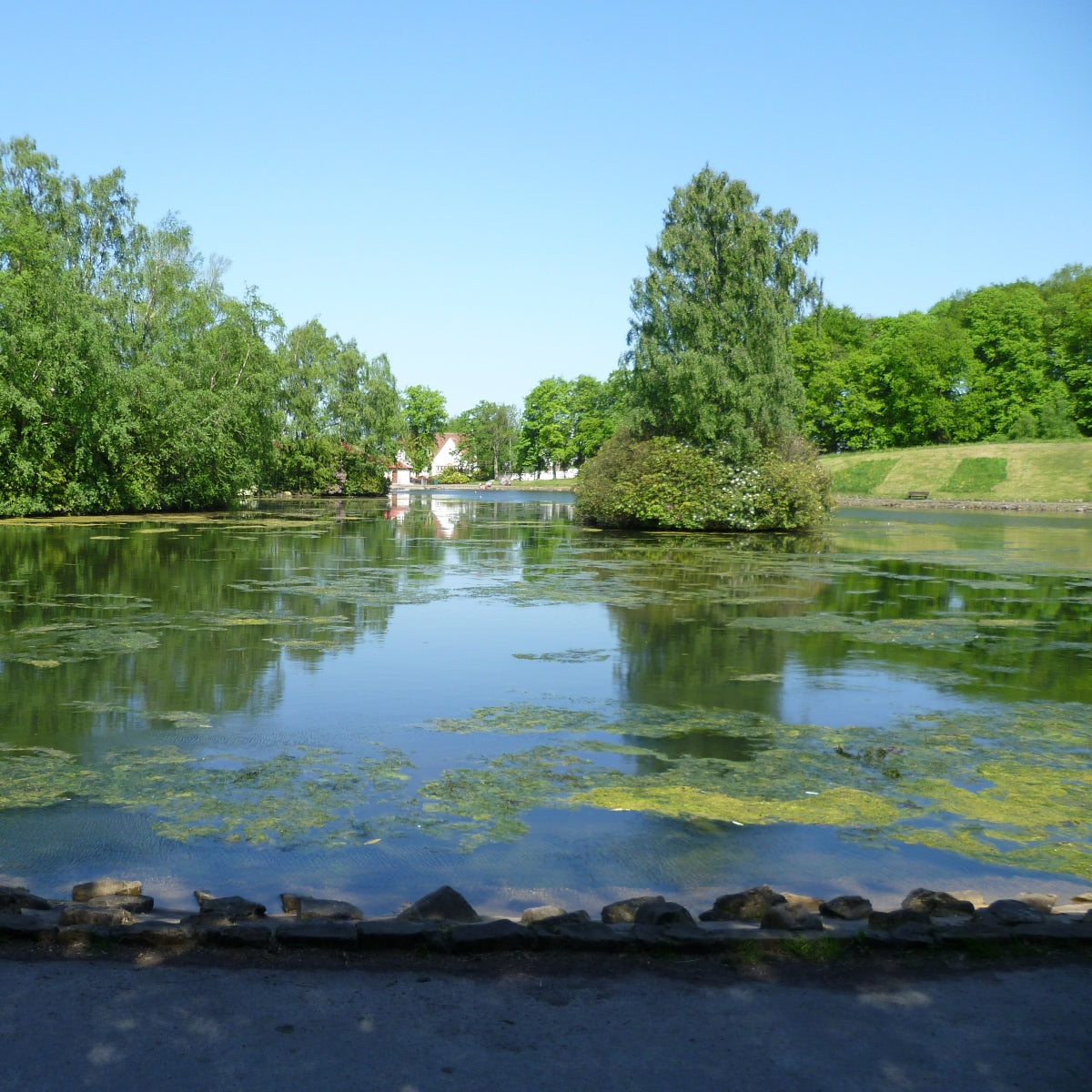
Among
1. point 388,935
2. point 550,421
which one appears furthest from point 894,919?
point 550,421

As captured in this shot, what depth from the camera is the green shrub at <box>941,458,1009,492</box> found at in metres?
70.7

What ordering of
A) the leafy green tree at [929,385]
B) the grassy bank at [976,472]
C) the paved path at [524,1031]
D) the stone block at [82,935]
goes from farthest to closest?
the leafy green tree at [929,385] < the grassy bank at [976,472] < the stone block at [82,935] < the paved path at [524,1031]

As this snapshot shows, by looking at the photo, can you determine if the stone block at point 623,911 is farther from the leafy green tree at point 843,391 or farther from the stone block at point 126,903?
the leafy green tree at point 843,391

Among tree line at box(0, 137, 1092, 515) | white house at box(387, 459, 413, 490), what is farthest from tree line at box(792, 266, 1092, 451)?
white house at box(387, 459, 413, 490)

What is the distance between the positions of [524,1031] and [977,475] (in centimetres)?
7519

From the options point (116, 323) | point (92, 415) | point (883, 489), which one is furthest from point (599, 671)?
point (883, 489)

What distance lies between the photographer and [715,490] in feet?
126

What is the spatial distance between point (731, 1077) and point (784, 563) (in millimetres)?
22875

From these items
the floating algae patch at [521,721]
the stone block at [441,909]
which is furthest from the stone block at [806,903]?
the floating algae patch at [521,721]

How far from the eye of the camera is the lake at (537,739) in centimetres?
580

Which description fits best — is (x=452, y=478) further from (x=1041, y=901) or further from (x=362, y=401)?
(x=1041, y=901)

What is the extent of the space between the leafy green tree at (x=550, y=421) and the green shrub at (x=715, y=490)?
84.0 meters

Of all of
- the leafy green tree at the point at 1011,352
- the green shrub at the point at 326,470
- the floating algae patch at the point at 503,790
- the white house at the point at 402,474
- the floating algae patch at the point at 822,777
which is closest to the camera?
the floating algae patch at the point at 503,790

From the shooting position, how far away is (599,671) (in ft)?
37.6
